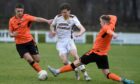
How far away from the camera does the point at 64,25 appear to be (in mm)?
15422

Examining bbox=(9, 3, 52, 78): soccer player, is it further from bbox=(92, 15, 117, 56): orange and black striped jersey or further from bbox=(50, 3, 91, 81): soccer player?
bbox=(92, 15, 117, 56): orange and black striped jersey

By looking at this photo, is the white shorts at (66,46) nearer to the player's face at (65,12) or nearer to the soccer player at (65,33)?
the soccer player at (65,33)

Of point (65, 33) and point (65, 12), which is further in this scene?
point (65, 33)

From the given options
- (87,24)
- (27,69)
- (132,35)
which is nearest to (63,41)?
(27,69)

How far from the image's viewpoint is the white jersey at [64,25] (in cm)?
1538

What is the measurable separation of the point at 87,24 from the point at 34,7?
375 inches

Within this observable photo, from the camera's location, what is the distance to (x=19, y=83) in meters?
14.3

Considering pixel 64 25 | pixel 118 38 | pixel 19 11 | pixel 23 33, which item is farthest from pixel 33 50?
pixel 118 38

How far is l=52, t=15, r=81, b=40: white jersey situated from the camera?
15.4 metres

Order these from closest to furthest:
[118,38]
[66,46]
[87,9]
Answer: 1. [66,46]
2. [118,38]
3. [87,9]

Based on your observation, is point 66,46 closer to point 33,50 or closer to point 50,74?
point 33,50

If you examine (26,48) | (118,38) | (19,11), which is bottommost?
(118,38)

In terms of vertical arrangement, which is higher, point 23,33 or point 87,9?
point 23,33

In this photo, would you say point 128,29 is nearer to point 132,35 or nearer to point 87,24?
point 87,24
